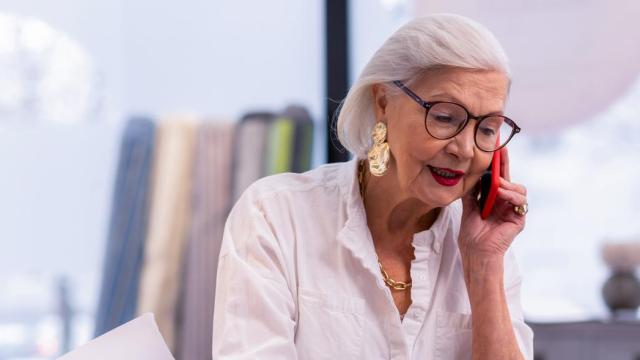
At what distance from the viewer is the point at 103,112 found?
124 inches

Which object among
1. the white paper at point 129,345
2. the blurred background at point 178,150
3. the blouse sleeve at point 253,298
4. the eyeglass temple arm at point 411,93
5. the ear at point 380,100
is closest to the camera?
the white paper at point 129,345

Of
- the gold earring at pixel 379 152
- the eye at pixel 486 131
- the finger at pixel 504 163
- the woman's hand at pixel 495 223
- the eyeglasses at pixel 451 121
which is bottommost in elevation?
the woman's hand at pixel 495 223

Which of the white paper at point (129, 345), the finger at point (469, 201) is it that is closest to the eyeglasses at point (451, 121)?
the finger at point (469, 201)

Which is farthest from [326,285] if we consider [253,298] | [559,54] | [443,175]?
[559,54]

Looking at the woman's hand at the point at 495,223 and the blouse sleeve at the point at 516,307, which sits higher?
the woman's hand at the point at 495,223

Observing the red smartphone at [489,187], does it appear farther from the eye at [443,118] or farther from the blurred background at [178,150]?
the blurred background at [178,150]

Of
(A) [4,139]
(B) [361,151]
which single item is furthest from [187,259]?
(B) [361,151]

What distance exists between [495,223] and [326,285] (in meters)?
0.39

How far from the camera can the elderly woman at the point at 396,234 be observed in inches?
62.7

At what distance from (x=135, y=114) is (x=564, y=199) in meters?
1.60

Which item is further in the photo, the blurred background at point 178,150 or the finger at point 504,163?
the blurred background at point 178,150

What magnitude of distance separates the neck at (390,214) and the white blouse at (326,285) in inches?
1.4

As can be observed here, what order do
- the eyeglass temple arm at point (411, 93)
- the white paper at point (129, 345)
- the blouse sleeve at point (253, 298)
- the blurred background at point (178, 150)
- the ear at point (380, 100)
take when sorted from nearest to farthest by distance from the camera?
the white paper at point (129, 345) < the blouse sleeve at point (253, 298) < the eyeglass temple arm at point (411, 93) < the ear at point (380, 100) < the blurred background at point (178, 150)

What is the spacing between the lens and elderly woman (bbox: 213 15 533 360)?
159 cm
